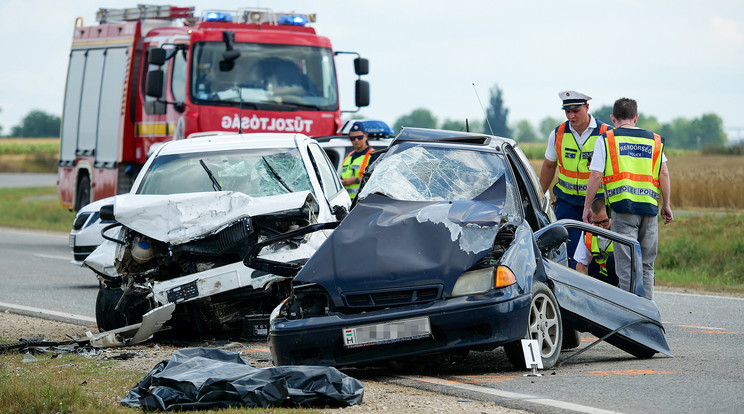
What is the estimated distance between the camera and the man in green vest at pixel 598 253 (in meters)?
9.81

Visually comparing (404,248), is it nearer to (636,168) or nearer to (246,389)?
(246,389)

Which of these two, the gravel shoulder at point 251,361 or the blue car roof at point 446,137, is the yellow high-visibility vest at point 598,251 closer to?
the blue car roof at point 446,137

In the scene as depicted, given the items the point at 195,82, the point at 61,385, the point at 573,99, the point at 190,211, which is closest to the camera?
the point at 61,385

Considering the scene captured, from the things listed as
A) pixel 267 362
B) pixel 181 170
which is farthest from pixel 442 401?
pixel 181 170

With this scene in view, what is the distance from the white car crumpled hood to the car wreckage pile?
12 mm

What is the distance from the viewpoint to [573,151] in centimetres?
1040

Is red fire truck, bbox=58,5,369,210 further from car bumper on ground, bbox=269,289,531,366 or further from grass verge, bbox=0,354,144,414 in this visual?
car bumper on ground, bbox=269,289,531,366

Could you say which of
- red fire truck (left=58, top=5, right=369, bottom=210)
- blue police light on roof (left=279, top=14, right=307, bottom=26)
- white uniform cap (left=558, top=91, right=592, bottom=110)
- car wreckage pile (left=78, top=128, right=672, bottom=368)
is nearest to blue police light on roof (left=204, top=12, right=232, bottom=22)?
red fire truck (left=58, top=5, right=369, bottom=210)

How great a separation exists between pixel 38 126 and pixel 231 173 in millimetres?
127711

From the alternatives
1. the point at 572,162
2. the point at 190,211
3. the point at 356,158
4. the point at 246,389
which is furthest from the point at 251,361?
the point at 356,158

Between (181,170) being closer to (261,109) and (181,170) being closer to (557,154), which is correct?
(557,154)

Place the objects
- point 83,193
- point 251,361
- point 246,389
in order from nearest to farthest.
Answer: point 246,389 → point 251,361 → point 83,193

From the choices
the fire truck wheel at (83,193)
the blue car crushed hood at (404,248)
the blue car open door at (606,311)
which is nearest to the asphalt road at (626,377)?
the blue car open door at (606,311)

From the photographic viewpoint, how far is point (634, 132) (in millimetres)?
9445
